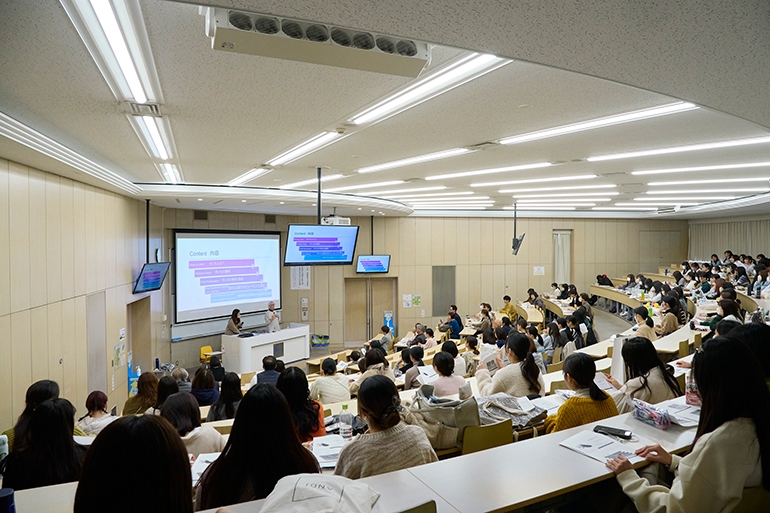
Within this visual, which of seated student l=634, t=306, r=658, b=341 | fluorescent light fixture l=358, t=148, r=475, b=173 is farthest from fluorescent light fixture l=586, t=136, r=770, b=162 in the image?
seated student l=634, t=306, r=658, b=341

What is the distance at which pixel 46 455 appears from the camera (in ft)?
9.22

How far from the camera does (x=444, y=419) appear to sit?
322cm

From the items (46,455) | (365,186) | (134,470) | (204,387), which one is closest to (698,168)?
Result: (365,186)

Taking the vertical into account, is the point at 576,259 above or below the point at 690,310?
above

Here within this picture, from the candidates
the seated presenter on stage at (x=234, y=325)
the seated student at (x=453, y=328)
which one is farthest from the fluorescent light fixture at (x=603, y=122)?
the seated presenter on stage at (x=234, y=325)

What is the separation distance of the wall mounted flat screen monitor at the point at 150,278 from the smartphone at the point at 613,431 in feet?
26.8

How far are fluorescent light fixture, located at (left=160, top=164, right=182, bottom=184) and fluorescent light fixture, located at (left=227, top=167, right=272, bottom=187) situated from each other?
0.87m

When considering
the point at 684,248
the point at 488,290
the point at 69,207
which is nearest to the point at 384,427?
the point at 69,207

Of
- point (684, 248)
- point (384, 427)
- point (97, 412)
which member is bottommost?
point (97, 412)

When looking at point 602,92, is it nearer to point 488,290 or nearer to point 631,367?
point 631,367

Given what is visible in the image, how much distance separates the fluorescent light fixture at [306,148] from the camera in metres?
4.69

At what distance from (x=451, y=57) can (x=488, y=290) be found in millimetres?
13080

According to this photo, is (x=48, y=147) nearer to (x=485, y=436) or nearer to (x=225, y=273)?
(x=485, y=436)

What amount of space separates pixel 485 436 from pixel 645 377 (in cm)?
136
